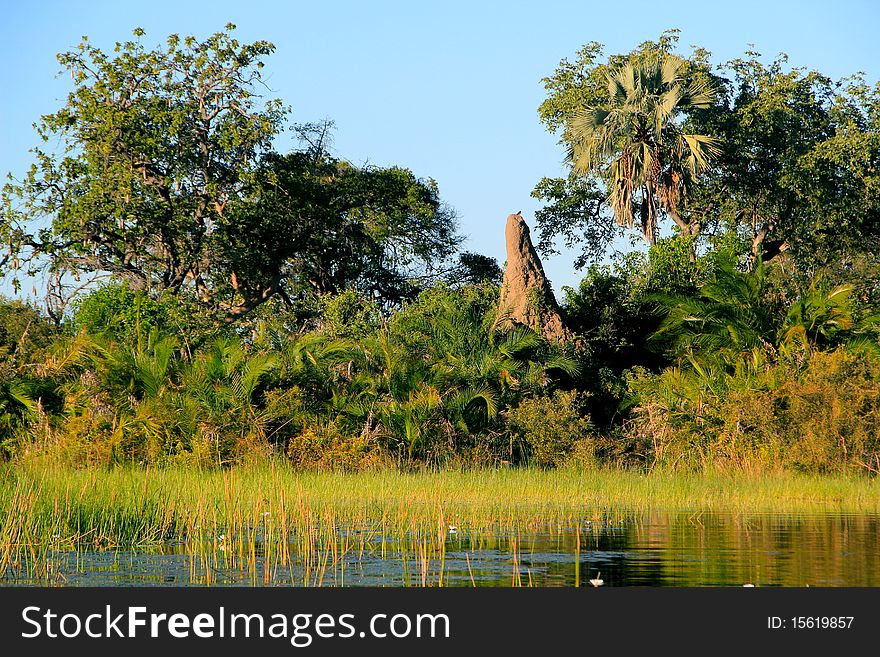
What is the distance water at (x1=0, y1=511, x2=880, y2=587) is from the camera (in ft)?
28.0

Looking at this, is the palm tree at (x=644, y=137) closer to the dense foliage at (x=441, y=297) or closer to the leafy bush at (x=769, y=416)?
the dense foliage at (x=441, y=297)

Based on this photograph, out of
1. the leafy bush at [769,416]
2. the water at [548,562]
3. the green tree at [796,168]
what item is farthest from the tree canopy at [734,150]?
the water at [548,562]

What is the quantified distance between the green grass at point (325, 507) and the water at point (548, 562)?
0.09m

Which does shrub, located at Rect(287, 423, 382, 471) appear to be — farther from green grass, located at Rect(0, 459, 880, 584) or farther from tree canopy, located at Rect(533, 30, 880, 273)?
tree canopy, located at Rect(533, 30, 880, 273)

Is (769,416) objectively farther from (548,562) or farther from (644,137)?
(644,137)

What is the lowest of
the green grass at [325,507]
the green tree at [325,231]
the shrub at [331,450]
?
the green grass at [325,507]

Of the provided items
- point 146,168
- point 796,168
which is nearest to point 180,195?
point 146,168

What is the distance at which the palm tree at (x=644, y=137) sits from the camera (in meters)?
30.0

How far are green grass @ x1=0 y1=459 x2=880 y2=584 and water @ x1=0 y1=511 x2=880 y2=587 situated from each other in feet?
0.28

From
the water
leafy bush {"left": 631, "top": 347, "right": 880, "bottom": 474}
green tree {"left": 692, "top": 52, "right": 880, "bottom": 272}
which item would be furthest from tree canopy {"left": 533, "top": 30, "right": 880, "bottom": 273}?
the water

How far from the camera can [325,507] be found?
13055 millimetres

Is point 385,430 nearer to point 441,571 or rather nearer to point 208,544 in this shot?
point 208,544

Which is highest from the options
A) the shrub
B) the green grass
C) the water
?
the shrub
